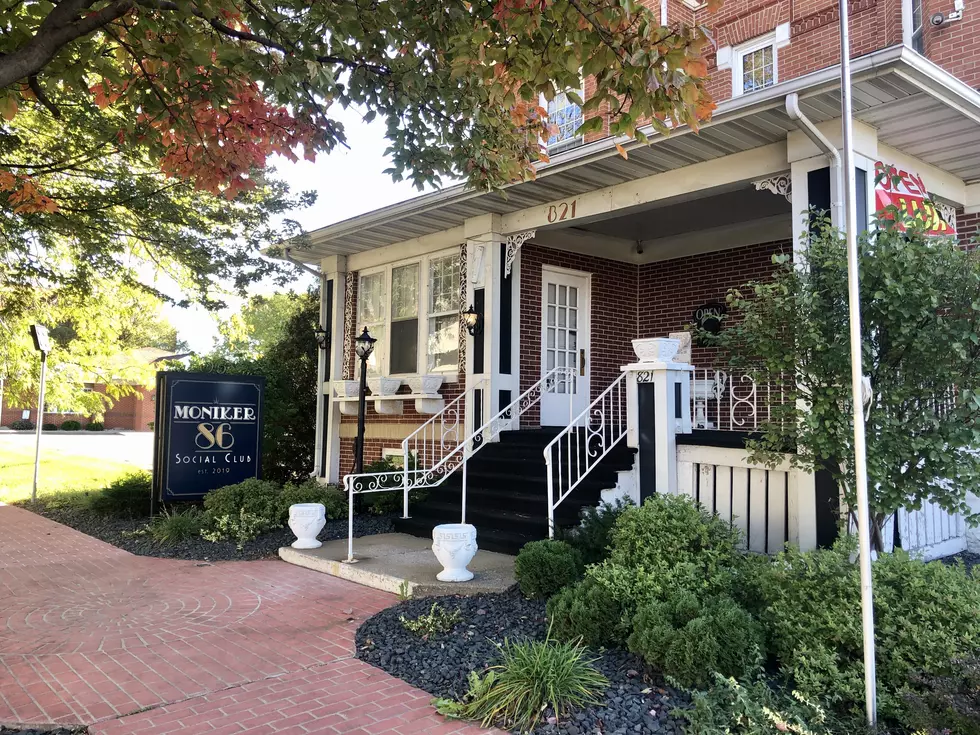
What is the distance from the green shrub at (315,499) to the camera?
28.3 ft

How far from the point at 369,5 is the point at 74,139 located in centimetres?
514

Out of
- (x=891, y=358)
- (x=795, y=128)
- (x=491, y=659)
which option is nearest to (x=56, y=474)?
(x=491, y=659)

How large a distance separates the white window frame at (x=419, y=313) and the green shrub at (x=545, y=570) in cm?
466

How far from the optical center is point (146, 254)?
35.7 ft

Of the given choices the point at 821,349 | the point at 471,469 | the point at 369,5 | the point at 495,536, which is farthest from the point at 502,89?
the point at 471,469

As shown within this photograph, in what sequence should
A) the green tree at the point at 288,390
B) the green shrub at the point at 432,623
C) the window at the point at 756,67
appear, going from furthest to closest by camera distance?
the green tree at the point at 288,390, the window at the point at 756,67, the green shrub at the point at 432,623

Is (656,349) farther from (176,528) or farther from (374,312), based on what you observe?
(374,312)

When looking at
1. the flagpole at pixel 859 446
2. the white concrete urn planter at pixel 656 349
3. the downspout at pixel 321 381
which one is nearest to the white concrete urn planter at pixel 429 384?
the downspout at pixel 321 381

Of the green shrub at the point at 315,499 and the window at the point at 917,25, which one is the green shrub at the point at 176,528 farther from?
the window at the point at 917,25

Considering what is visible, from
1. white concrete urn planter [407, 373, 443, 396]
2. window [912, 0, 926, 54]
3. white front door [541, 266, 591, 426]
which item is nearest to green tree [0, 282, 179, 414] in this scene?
white concrete urn planter [407, 373, 443, 396]

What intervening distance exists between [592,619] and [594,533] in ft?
5.03

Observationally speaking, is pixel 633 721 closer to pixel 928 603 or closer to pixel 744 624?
pixel 744 624

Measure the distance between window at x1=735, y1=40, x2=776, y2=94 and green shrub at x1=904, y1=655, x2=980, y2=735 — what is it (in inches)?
392

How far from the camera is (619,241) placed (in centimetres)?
1033
